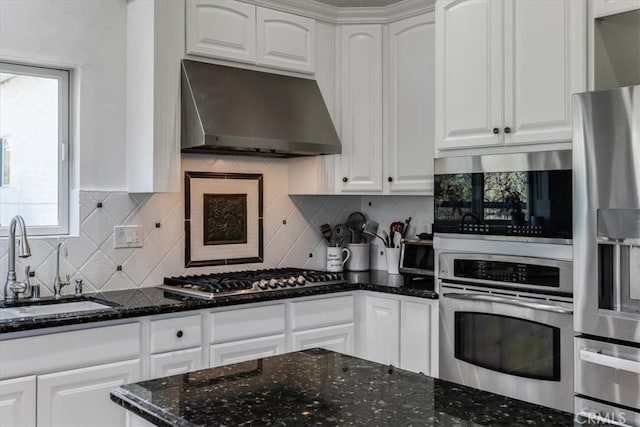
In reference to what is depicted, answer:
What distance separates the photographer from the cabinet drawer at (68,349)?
2.31 meters

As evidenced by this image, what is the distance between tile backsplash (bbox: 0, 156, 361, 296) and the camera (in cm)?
302

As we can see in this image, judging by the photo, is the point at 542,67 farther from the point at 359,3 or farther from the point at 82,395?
the point at 82,395

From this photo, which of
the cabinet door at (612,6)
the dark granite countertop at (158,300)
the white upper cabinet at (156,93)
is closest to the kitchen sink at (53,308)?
the dark granite countertop at (158,300)

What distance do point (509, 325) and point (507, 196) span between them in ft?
1.95

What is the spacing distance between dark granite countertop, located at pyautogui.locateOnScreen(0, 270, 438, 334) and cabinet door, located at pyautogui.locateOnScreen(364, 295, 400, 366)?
8 centimetres

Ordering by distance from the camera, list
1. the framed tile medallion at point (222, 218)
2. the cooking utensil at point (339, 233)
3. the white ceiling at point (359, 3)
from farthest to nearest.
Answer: the cooking utensil at point (339, 233) → the white ceiling at point (359, 3) → the framed tile medallion at point (222, 218)

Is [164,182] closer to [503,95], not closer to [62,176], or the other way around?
[62,176]

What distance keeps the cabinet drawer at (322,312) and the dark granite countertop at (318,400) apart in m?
1.58

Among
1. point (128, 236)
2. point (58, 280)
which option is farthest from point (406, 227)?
point (58, 280)

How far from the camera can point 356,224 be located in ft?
13.9

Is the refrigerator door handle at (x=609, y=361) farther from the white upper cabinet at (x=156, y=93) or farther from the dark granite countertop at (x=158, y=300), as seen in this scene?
the white upper cabinet at (x=156, y=93)

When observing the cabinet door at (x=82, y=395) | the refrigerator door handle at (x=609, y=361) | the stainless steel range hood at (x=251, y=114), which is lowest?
the cabinet door at (x=82, y=395)

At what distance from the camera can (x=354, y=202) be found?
4312 mm

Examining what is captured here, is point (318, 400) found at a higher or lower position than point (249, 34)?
lower
